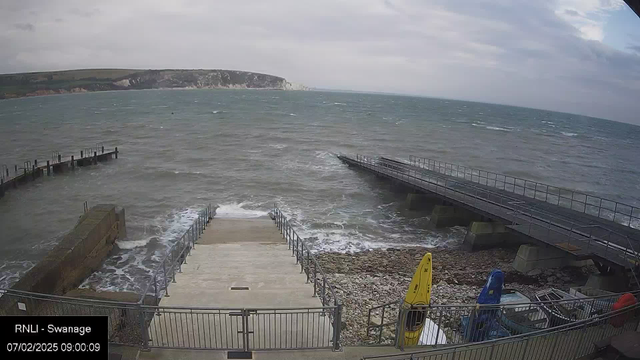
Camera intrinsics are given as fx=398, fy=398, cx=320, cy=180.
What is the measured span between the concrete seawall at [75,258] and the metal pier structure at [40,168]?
15416mm

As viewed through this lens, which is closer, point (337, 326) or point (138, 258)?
point (337, 326)

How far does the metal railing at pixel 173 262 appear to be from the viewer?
1012 centimetres

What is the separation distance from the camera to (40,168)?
35.2m

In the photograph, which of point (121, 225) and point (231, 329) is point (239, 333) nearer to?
point (231, 329)

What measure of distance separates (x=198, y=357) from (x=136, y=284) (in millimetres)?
10842

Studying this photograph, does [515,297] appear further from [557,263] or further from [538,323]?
[557,263]

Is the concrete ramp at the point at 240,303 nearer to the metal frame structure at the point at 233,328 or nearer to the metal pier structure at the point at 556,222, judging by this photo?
the metal frame structure at the point at 233,328

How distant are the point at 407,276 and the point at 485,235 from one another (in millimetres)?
6115

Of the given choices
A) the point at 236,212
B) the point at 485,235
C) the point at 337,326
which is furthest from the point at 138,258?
the point at 485,235

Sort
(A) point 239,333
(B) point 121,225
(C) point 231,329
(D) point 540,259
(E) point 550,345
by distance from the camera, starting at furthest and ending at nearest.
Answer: (B) point 121,225, (D) point 540,259, (A) point 239,333, (C) point 231,329, (E) point 550,345

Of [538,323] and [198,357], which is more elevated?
[198,357]

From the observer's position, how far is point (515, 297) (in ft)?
42.5

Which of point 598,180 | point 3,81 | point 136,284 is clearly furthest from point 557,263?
point 3,81

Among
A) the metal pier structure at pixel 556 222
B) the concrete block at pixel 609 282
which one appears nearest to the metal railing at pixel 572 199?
the metal pier structure at pixel 556 222
